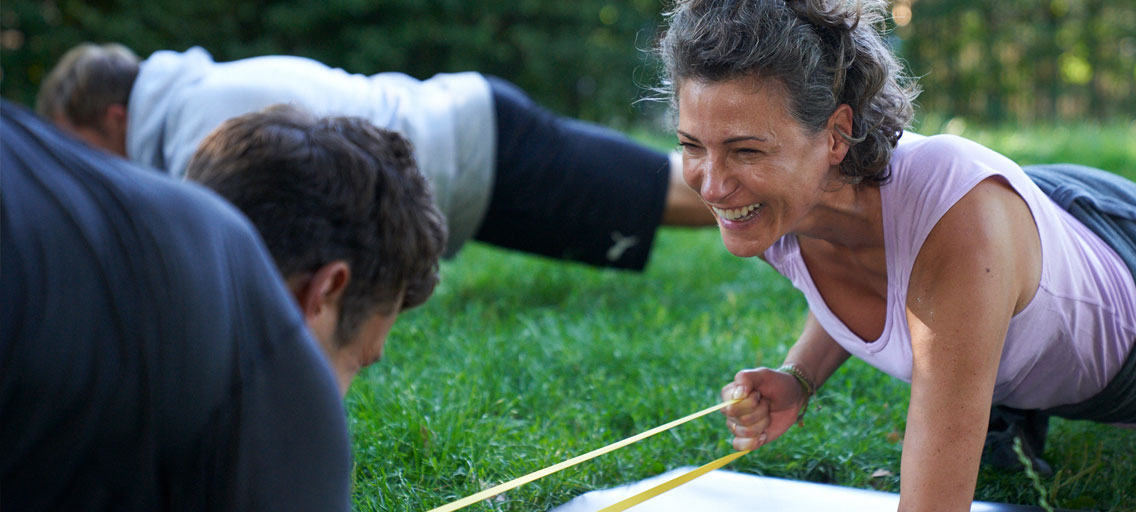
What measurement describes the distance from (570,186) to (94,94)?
6.24ft

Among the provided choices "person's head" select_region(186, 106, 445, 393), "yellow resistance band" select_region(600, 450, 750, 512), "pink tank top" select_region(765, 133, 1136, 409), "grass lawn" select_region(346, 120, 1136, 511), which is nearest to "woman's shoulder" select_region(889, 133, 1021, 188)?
"pink tank top" select_region(765, 133, 1136, 409)

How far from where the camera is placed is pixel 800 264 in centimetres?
250

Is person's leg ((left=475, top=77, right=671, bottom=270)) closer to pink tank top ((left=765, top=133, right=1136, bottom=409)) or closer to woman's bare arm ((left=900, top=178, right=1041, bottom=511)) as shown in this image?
pink tank top ((left=765, top=133, right=1136, bottom=409))

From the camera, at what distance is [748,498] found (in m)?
2.62

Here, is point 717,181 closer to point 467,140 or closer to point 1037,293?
point 1037,293

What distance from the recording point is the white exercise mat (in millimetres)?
2518

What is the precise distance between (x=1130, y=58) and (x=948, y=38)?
292 centimetres

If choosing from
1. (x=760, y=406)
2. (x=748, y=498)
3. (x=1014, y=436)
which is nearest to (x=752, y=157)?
(x=760, y=406)

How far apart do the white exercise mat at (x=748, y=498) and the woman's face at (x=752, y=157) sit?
0.74 meters

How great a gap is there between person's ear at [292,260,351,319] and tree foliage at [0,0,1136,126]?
1198 centimetres

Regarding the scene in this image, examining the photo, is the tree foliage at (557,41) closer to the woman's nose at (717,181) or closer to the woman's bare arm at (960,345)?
the woman's nose at (717,181)

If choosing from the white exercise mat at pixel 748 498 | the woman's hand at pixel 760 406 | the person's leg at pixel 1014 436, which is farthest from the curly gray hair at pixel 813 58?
the person's leg at pixel 1014 436

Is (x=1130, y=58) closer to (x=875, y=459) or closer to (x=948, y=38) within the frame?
(x=948, y=38)

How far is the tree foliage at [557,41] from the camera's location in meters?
14.1
